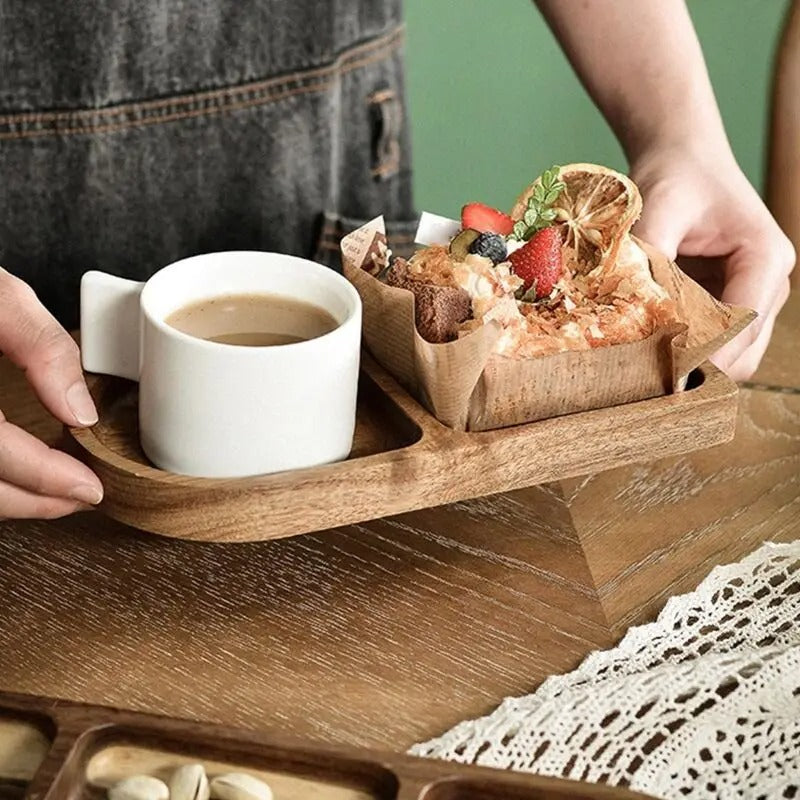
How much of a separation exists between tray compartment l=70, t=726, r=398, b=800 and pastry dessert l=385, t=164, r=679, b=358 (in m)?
0.35

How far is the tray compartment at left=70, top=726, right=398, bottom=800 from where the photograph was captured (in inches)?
29.7

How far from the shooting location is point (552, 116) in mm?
2848

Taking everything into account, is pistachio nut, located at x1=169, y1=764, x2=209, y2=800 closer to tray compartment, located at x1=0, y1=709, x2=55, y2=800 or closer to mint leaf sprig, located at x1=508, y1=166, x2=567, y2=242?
tray compartment, located at x1=0, y1=709, x2=55, y2=800

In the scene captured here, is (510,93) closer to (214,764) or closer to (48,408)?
(48,408)

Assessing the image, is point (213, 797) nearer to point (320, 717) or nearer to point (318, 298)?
point (320, 717)

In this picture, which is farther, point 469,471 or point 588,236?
point 588,236

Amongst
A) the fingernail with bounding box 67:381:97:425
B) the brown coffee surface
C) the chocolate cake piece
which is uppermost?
the chocolate cake piece

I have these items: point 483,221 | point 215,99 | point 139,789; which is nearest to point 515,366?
A: point 483,221

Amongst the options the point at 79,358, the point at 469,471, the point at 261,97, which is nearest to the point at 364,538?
the point at 469,471

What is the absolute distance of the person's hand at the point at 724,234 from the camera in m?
1.21

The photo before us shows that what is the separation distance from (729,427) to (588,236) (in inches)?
7.6

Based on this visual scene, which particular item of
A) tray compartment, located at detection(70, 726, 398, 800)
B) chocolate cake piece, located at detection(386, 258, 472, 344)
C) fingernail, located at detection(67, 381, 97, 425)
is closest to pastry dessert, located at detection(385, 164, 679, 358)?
chocolate cake piece, located at detection(386, 258, 472, 344)

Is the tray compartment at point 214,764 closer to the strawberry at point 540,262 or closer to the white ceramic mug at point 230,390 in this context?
the white ceramic mug at point 230,390

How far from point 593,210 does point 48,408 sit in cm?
47
